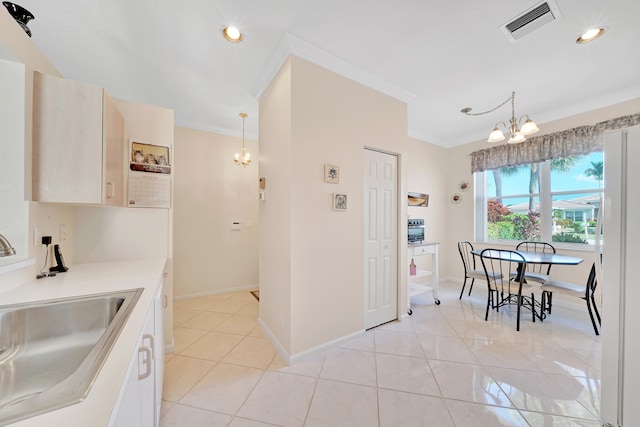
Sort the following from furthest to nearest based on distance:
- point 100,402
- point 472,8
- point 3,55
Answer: point 472,8 → point 3,55 → point 100,402

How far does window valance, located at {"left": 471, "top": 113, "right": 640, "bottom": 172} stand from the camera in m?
2.84

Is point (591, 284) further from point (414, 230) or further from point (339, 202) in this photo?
point (339, 202)

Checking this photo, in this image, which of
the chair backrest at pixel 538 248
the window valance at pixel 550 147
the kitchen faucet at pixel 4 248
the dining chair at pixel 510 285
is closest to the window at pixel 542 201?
the chair backrest at pixel 538 248

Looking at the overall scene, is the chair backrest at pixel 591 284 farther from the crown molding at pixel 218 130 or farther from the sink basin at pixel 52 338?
the crown molding at pixel 218 130

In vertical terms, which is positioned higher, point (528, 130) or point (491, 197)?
point (528, 130)

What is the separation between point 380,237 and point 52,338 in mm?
2477

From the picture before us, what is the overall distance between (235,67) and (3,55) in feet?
4.89

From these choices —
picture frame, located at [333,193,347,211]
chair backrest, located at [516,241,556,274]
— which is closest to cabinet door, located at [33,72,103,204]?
picture frame, located at [333,193,347,211]

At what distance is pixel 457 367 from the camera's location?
1920 millimetres

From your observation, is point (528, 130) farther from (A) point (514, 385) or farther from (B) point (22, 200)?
(B) point (22, 200)

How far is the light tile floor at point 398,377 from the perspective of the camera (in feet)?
4.81

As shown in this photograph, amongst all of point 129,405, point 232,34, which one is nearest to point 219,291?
point 129,405

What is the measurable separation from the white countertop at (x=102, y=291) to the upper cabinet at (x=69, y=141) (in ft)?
1.64

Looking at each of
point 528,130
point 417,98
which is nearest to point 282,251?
point 417,98
